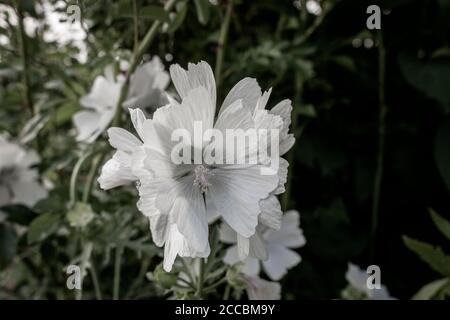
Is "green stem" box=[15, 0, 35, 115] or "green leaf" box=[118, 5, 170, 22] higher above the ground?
"green leaf" box=[118, 5, 170, 22]

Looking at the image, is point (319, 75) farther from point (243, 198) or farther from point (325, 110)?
point (243, 198)

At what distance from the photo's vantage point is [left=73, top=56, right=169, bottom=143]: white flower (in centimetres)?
78

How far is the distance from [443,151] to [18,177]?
2.31 ft

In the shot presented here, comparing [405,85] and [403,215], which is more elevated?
[405,85]

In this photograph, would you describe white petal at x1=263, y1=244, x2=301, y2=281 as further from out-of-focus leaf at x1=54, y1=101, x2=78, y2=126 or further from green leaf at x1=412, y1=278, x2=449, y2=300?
out-of-focus leaf at x1=54, y1=101, x2=78, y2=126

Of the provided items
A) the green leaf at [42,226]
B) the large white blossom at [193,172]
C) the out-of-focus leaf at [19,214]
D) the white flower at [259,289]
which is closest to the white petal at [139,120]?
the large white blossom at [193,172]

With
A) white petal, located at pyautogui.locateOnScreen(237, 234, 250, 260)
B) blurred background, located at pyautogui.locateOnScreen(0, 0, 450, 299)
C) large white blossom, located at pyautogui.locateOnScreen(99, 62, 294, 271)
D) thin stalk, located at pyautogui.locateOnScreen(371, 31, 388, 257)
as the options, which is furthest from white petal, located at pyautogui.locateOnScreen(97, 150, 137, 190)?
thin stalk, located at pyautogui.locateOnScreen(371, 31, 388, 257)

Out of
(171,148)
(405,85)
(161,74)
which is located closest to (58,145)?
(161,74)

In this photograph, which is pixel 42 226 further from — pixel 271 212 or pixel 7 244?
pixel 271 212

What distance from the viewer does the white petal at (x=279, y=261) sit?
2.76 ft

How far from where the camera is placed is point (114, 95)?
0.83m

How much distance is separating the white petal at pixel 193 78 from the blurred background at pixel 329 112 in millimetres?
402
